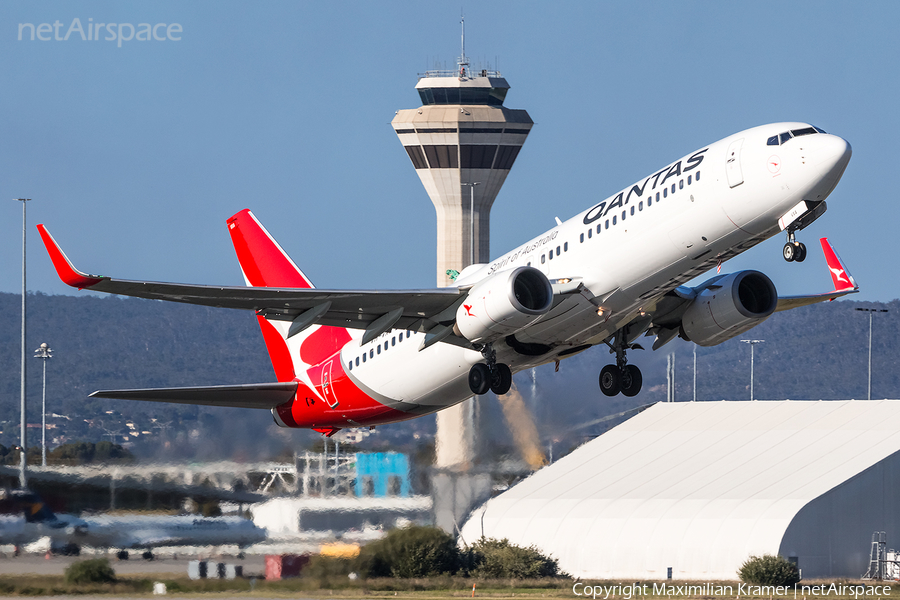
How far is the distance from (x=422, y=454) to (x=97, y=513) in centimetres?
1131

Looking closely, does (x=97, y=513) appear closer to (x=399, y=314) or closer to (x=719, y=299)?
(x=399, y=314)

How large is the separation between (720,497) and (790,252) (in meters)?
26.8

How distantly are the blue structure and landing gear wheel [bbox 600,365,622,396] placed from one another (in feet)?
29.8

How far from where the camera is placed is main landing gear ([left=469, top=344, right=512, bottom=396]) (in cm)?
3728

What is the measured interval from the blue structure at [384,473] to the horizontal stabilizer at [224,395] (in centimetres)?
406

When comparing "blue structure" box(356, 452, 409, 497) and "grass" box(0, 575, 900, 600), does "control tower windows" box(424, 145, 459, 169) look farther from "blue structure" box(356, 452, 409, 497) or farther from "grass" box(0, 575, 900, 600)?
"blue structure" box(356, 452, 409, 497)

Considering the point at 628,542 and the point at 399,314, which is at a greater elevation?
the point at 399,314

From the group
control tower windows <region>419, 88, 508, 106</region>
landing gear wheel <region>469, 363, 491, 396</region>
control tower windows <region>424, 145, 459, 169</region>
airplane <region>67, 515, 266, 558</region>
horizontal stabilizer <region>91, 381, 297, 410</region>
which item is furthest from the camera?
control tower windows <region>419, 88, 508, 106</region>

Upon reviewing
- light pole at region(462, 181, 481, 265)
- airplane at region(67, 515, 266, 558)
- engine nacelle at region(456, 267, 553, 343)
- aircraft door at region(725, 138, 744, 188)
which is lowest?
airplane at region(67, 515, 266, 558)

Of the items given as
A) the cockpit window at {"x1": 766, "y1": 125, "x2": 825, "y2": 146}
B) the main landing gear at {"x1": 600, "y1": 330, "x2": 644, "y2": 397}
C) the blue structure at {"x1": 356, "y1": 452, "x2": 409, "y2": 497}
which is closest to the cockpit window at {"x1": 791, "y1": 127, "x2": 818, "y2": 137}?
the cockpit window at {"x1": 766, "y1": 125, "x2": 825, "y2": 146}

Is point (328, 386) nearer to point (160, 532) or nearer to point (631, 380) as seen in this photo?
point (160, 532)

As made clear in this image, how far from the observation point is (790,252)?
33.6m

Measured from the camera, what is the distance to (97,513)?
134 ft

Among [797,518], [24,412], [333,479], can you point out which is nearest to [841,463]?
[797,518]
